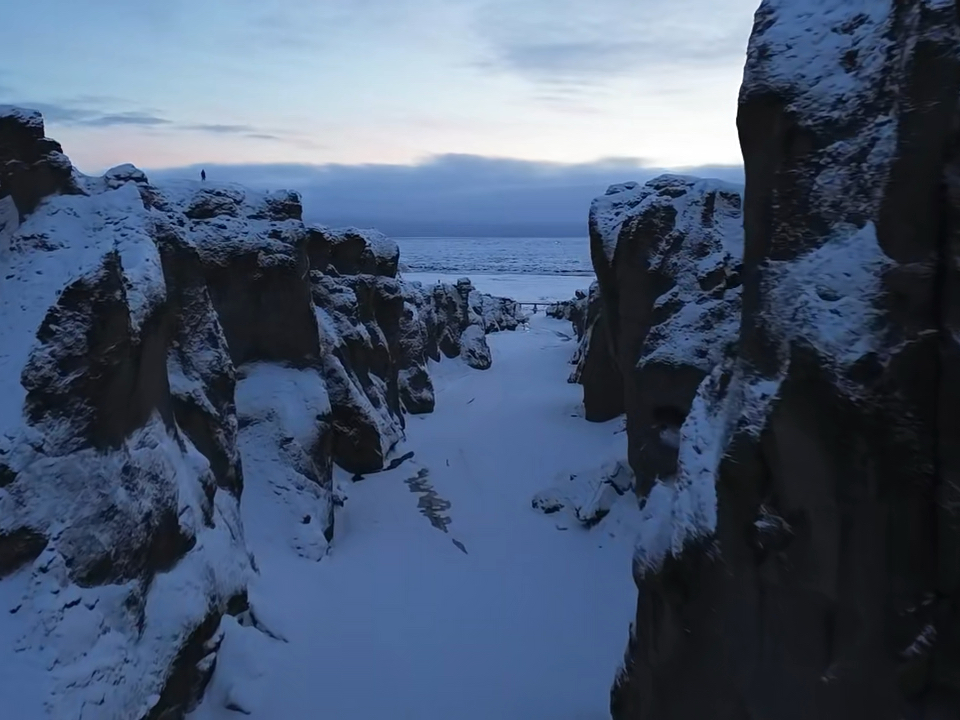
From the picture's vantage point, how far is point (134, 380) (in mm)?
9297

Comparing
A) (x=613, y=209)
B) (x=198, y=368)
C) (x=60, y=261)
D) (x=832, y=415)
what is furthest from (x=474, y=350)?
(x=832, y=415)

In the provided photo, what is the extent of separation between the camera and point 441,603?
12.3 meters

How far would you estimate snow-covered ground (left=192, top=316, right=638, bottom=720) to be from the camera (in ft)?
32.1

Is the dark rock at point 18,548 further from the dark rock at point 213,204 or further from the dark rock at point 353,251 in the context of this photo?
the dark rock at point 353,251

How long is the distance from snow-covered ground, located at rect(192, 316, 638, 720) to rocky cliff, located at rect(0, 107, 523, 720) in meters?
0.63

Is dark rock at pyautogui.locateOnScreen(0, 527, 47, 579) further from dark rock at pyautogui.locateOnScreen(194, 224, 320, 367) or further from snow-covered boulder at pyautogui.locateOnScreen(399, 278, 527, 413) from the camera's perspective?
snow-covered boulder at pyautogui.locateOnScreen(399, 278, 527, 413)

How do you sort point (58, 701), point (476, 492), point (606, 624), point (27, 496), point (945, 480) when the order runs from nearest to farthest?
point (945, 480) → point (58, 701) → point (27, 496) → point (606, 624) → point (476, 492)

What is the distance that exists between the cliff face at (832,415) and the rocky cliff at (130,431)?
5.49 meters

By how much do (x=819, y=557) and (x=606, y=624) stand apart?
673 centimetres

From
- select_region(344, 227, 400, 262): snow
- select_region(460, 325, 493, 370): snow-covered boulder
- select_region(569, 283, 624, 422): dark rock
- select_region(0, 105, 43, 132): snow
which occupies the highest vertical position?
select_region(0, 105, 43, 132): snow

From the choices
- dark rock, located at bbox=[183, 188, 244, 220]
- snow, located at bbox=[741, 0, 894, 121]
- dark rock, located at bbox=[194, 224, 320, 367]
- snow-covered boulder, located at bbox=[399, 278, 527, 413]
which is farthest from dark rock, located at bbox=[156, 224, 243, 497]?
snow-covered boulder, located at bbox=[399, 278, 527, 413]

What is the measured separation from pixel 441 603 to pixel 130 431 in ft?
18.5

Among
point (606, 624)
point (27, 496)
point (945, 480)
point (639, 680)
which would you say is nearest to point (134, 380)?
point (27, 496)

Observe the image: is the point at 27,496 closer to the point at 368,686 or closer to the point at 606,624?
the point at 368,686
